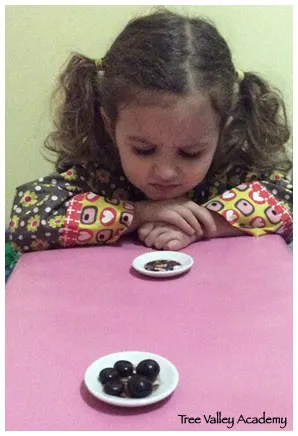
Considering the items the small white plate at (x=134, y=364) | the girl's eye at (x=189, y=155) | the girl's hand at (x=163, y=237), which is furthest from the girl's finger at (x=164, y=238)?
the small white plate at (x=134, y=364)

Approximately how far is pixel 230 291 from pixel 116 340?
0.19 m

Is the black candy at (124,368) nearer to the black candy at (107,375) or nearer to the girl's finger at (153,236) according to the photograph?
the black candy at (107,375)

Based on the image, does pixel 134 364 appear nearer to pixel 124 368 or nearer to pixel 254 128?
pixel 124 368

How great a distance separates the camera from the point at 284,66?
1.29 metres

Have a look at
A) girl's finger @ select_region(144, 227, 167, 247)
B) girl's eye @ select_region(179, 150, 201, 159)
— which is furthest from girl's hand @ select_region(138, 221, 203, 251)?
girl's eye @ select_region(179, 150, 201, 159)

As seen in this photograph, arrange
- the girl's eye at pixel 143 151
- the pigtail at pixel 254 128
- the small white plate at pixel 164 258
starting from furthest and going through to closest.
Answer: the pigtail at pixel 254 128
the girl's eye at pixel 143 151
the small white plate at pixel 164 258

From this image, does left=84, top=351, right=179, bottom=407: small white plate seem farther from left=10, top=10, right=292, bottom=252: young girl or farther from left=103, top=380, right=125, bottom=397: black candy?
left=10, top=10, right=292, bottom=252: young girl

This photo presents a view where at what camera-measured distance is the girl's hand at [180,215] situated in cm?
95

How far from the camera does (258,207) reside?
3.24ft

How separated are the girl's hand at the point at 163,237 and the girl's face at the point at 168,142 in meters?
0.06

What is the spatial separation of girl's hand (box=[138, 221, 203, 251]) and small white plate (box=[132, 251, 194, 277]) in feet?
0.13

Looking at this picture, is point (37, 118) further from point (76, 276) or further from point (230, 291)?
point (230, 291)
